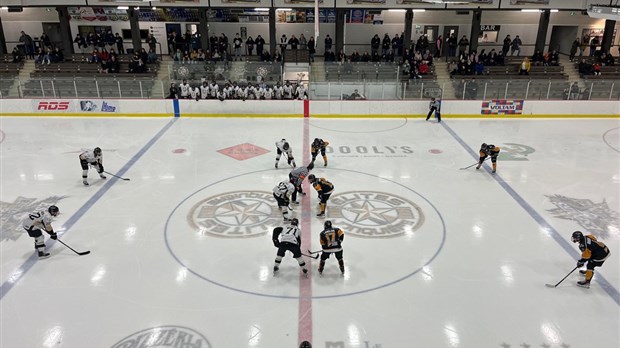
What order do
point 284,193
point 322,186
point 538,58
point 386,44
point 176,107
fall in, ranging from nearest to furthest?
point 284,193
point 322,186
point 176,107
point 538,58
point 386,44

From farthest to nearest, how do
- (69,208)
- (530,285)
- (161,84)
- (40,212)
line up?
(161,84) → (69,208) → (40,212) → (530,285)

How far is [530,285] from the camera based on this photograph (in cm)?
670

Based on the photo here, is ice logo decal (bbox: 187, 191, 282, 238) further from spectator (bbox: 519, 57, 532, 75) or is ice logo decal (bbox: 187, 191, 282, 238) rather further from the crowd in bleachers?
spectator (bbox: 519, 57, 532, 75)

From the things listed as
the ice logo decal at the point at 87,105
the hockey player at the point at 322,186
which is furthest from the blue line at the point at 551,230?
the ice logo decal at the point at 87,105

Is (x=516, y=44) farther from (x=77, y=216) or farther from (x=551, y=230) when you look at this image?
(x=77, y=216)

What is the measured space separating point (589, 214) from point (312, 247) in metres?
5.97

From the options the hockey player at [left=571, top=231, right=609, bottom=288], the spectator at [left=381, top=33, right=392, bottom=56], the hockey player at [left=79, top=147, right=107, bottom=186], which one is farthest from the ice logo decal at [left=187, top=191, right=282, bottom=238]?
the spectator at [left=381, top=33, right=392, bottom=56]

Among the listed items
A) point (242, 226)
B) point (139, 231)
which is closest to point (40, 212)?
point (139, 231)

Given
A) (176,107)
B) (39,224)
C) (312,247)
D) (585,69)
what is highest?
(585,69)

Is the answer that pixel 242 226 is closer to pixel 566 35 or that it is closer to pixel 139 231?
pixel 139 231

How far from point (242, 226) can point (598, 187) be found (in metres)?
8.58

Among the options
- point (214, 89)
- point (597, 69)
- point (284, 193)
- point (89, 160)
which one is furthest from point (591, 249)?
point (597, 69)

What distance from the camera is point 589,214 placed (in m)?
9.09

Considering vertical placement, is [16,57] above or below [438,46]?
below
